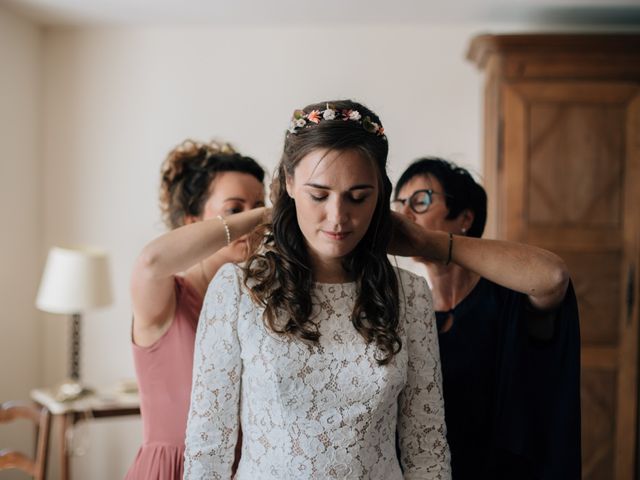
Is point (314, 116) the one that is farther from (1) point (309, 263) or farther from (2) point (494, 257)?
(2) point (494, 257)

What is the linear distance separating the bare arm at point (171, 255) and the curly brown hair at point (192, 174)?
0.33 m

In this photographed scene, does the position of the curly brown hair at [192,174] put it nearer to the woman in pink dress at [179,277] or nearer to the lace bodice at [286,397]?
the woman in pink dress at [179,277]

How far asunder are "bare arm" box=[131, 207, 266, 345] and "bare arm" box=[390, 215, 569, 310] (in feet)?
1.03

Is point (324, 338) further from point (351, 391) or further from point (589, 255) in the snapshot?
point (589, 255)

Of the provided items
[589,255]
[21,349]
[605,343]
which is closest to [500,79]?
[589,255]

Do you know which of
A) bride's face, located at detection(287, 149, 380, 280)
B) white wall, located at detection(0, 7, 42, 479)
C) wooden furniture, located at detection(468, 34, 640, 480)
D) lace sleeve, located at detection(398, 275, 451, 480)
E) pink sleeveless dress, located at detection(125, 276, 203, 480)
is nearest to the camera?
bride's face, located at detection(287, 149, 380, 280)

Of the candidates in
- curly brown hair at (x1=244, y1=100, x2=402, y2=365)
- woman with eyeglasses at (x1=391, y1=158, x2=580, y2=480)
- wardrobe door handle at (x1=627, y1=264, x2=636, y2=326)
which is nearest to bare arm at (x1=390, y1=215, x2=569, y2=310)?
woman with eyeglasses at (x1=391, y1=158, x2=580, y2=480)

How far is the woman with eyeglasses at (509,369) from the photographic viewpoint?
4.86 feet

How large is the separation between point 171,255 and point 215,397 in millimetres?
Answer: 344

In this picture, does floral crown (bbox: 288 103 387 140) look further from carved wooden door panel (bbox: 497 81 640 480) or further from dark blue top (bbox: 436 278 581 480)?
carved wooden door panel (bbox: 497 81 640 480)

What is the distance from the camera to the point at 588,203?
A: 3287mm

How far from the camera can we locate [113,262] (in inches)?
151

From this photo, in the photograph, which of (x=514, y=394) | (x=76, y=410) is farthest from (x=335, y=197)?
(x=76, y=410)

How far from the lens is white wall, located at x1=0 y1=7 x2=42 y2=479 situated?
3484 millimetres
